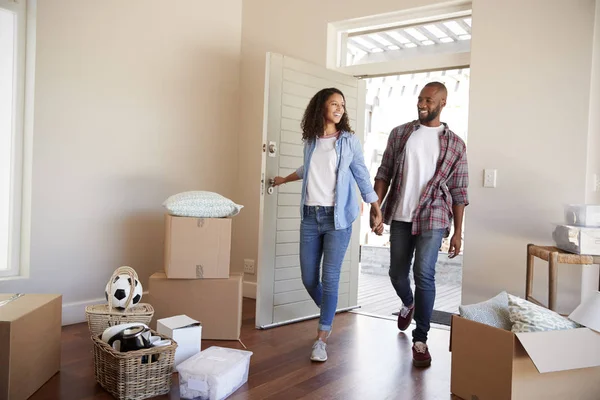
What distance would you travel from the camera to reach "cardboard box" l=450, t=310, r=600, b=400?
1.86m

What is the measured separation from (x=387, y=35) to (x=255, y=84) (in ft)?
3.81

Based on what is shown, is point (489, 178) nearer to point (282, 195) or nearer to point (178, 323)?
point (282, 195)

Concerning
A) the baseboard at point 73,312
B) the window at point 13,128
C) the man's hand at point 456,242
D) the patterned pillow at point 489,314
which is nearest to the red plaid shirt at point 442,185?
the man's hand at point 456,242

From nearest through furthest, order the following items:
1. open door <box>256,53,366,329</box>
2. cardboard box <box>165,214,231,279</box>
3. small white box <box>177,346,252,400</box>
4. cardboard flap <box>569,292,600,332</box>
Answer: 1. cardboard flap <box>569,292,600,332</box>
2. small white box <box>177,346,252,400</box>
3. cardboard box <box>165,214,231,279</box>
4. open door <box>256,53,366,329</box>

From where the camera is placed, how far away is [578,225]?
106 inches

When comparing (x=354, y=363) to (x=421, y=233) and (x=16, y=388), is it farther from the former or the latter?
(x=16, y=388)

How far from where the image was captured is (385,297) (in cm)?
466

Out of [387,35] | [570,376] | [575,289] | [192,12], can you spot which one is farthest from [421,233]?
[192,12]

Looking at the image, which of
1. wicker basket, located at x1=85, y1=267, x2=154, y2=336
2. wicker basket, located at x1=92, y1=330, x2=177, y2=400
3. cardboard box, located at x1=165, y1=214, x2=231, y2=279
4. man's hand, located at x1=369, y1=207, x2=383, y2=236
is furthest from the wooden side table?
wicker basket, located at x1=85, y1=267, x2=154, y2=336

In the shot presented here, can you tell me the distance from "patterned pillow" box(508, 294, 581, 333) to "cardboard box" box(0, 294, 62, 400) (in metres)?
1.95

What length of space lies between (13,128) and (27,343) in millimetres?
1471

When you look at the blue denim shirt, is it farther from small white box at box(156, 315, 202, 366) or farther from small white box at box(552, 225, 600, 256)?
small white box at box(552, 225, 600, 256)

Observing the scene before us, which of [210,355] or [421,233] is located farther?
[421,233]

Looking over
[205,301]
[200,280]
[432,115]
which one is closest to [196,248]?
[200,280]
